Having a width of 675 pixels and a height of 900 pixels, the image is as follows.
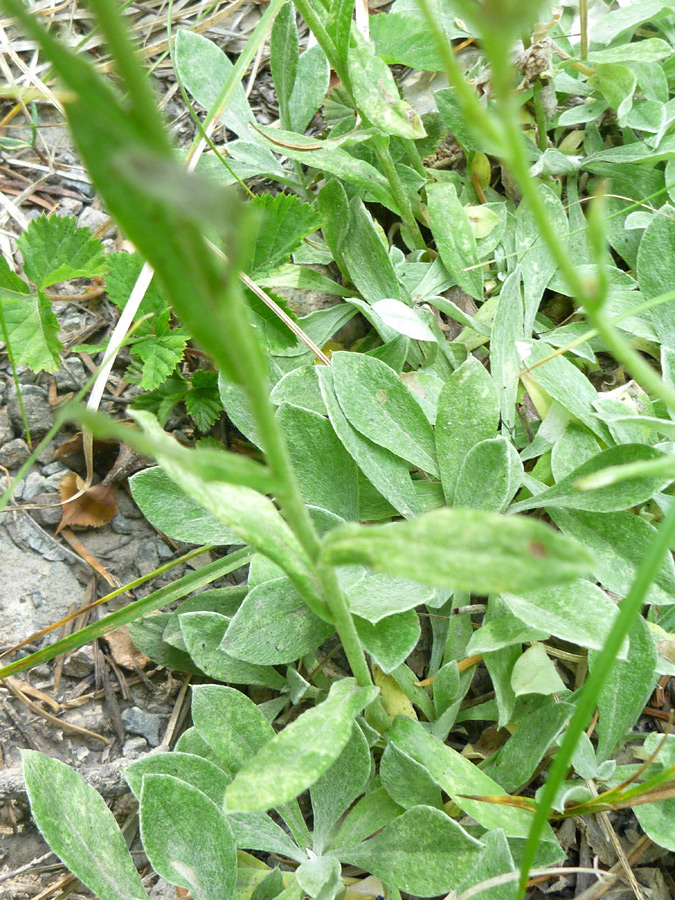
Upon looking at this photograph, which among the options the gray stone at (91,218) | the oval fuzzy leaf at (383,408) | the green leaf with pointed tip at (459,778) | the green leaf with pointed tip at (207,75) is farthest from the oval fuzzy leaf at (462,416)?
the gray stone at (91,218)

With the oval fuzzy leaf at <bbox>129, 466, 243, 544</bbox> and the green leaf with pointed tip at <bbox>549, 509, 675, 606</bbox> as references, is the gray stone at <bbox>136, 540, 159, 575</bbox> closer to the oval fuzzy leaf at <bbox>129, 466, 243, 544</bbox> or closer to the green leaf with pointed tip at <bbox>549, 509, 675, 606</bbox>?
the oval fuzzy leaf at <bbox>129, 466, 243, 544</bbox>

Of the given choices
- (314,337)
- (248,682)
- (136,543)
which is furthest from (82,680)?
(314,337)

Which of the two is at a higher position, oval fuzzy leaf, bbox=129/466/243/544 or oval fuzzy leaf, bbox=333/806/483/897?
oval fuzzy leaf, bbox=129/466/243/544

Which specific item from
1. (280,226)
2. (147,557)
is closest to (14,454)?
(147,557)

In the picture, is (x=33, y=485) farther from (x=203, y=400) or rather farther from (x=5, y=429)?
(x=203, y=400)

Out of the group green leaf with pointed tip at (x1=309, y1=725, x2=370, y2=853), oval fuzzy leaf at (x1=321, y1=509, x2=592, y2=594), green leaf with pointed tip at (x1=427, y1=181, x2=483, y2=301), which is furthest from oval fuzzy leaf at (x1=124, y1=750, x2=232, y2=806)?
green leaf with pointed tip at (x1=427, y1=181, x2=483, y2=301)
